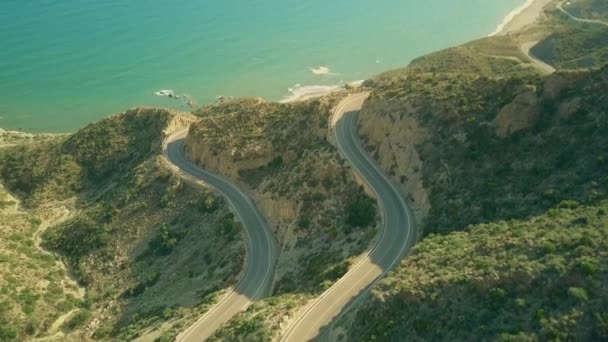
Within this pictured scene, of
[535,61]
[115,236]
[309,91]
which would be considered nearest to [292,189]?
[115,236]

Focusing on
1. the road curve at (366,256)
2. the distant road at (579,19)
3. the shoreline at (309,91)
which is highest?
the shoreline at (309,91)

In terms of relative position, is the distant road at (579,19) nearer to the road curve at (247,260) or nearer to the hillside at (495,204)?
the hillside at (495,204)

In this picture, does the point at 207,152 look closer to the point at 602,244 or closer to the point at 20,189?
the point at 20,189

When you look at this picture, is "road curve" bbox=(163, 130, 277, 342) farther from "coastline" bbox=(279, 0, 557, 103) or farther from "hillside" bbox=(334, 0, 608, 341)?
"coastline" bbox=(279, 0, 557, 103)

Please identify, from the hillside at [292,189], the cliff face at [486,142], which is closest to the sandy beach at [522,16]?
the hillside at [292,189]

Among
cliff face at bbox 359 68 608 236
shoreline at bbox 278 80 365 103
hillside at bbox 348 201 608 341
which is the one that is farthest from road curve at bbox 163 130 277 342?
shoreline at bbox 278 80 365 103

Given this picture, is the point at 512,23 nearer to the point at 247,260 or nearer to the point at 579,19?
the point at 579,19

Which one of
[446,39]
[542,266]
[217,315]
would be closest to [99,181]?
[217,315]
